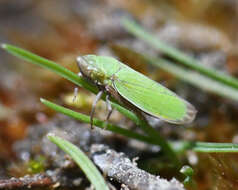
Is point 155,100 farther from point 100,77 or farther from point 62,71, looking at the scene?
point 62,71

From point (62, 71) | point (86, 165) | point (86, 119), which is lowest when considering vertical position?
point (86, 165)

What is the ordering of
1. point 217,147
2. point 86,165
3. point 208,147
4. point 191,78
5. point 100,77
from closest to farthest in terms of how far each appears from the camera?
1. point 86,165
2. point 217,147
3. point 208,147
4. point 100,77
5. point 191,78

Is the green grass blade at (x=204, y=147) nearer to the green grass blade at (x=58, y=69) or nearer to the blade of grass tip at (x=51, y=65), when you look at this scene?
the green grass blade at (x=58, y=69)

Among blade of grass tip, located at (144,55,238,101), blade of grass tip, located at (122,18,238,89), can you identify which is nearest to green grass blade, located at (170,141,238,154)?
blade of grass tip, located at (122,18,238,89)

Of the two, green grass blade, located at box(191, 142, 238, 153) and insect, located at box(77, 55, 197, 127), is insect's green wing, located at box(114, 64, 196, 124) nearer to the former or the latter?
insect, located at box(77, 55, 197, 127)

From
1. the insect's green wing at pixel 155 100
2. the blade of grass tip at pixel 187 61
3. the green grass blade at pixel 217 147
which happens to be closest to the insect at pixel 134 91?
the insect's green wing at pixel 155 100

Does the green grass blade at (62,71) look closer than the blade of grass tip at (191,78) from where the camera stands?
Yes

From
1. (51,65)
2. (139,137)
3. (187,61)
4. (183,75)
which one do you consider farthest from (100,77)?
(183,75)
